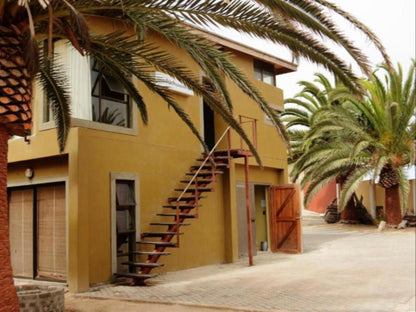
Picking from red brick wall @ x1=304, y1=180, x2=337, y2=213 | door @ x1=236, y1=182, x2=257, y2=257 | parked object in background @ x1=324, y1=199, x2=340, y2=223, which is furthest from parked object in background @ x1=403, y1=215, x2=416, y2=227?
door @ x1=236, y1=182, x2=257, y2=257

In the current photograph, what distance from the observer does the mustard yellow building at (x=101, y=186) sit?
10617 mm

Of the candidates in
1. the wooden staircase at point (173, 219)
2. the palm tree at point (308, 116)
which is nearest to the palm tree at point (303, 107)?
the palm tree at point (308, 116)

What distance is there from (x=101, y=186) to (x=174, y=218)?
98.7 inches

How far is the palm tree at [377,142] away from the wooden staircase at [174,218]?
923cm

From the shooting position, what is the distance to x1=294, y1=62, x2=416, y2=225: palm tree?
21.8 meters

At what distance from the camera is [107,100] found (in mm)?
11828

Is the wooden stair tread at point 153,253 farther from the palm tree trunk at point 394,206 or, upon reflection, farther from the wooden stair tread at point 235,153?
the palm tree trunk at point 394,206

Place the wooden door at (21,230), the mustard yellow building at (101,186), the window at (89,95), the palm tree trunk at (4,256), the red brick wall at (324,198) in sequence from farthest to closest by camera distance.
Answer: the red brick wall at (324,198)
the wooden door at (21,230)
the window at (89,95)
the mustard yellow building at (101,186)
the palm tree trunk at (4,256)

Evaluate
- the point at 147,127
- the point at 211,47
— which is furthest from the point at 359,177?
the point at 211,47

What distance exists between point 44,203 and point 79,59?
3532 millimetres

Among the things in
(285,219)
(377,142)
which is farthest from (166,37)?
(377,142)

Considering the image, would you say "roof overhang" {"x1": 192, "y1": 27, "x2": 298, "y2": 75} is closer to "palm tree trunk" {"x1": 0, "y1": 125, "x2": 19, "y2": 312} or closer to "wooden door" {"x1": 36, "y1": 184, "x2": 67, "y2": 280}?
"wooden door" {"x1": 36, "y1": 184, "x2": 67, "y2": 280}

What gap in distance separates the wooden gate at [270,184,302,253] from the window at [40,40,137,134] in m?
6.96

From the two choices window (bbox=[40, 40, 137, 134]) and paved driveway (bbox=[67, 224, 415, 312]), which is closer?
paved driveway (bbox=[67, 224, 415, 312])
